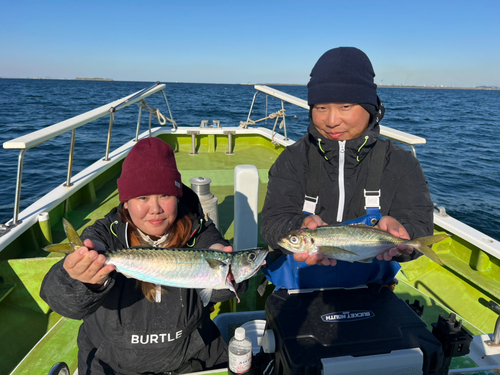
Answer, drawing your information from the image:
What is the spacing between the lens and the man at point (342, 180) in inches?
94.1

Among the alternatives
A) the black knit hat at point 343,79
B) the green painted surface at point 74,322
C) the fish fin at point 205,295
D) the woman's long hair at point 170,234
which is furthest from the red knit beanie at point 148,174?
the green painted surface at point 74,322

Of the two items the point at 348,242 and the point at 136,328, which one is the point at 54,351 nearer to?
the point at 136,328

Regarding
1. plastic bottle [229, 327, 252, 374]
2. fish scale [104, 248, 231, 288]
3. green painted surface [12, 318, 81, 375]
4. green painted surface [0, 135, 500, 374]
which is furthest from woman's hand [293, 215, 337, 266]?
green painted surface [12, 318, 81, 375]

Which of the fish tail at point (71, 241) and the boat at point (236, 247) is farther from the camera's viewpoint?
the boat at point (236, 247)

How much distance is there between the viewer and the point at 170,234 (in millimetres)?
2475

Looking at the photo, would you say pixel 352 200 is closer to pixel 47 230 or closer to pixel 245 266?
pixel 245 266

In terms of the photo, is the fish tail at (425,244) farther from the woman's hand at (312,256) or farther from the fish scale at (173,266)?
the fish scale at (173,266)

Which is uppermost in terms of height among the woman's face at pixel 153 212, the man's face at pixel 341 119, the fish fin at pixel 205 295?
the man's face at pixel 341 119

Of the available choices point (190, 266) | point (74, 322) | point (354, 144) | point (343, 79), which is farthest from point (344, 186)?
A: point (74, 322)

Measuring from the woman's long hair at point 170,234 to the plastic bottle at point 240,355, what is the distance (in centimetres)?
71

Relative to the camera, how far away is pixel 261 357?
2.19 metres

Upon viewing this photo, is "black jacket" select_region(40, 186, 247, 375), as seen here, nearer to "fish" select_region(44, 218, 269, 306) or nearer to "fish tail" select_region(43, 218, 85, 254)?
"fish" select_region(44, 218, 269, 306)

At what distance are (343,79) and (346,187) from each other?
0.84 meters

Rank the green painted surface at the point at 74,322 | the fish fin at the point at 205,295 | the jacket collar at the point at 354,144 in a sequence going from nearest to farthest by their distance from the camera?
the fish fin at the point at 205,295, the jacket collar at the point at 354,144, the green painted surface at the point at 74,322
